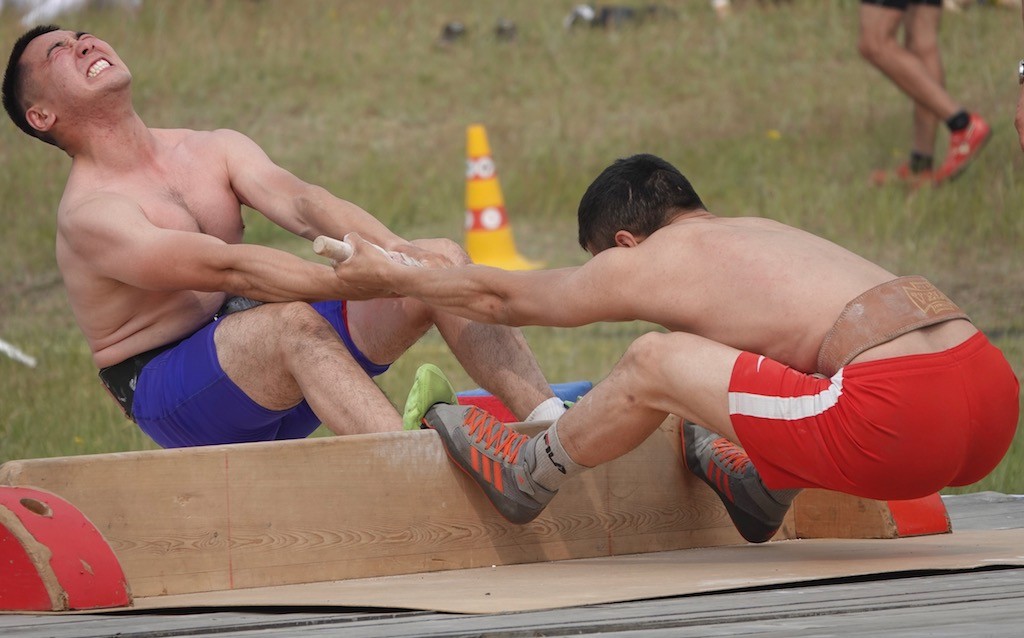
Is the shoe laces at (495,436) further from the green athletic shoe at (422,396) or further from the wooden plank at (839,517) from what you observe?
the wooden plank at (839,517)

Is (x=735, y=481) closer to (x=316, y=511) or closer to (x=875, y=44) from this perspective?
(x=316, y=511)

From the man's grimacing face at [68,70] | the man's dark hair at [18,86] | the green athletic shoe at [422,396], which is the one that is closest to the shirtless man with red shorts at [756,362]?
the green athletic shoe at [422,396]

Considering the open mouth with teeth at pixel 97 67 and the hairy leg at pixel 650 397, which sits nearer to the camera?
the hairy leg at pixel 650 397

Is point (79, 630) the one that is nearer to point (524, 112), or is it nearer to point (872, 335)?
point (872, 335)

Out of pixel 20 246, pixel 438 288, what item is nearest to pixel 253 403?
pixel 438 288

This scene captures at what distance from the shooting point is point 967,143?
9914 millimetres

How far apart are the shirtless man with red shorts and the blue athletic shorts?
718 mm

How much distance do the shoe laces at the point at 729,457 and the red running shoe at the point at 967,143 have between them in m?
6.11

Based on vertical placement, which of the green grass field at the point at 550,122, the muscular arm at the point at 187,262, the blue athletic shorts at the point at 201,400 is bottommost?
the green grass field at the point at 550,122

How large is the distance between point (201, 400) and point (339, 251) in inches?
25.1

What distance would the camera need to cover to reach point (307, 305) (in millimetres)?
4352

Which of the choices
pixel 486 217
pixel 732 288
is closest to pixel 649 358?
pixel 732 288

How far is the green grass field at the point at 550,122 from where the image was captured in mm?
9812

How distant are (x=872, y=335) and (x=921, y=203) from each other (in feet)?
22.8
